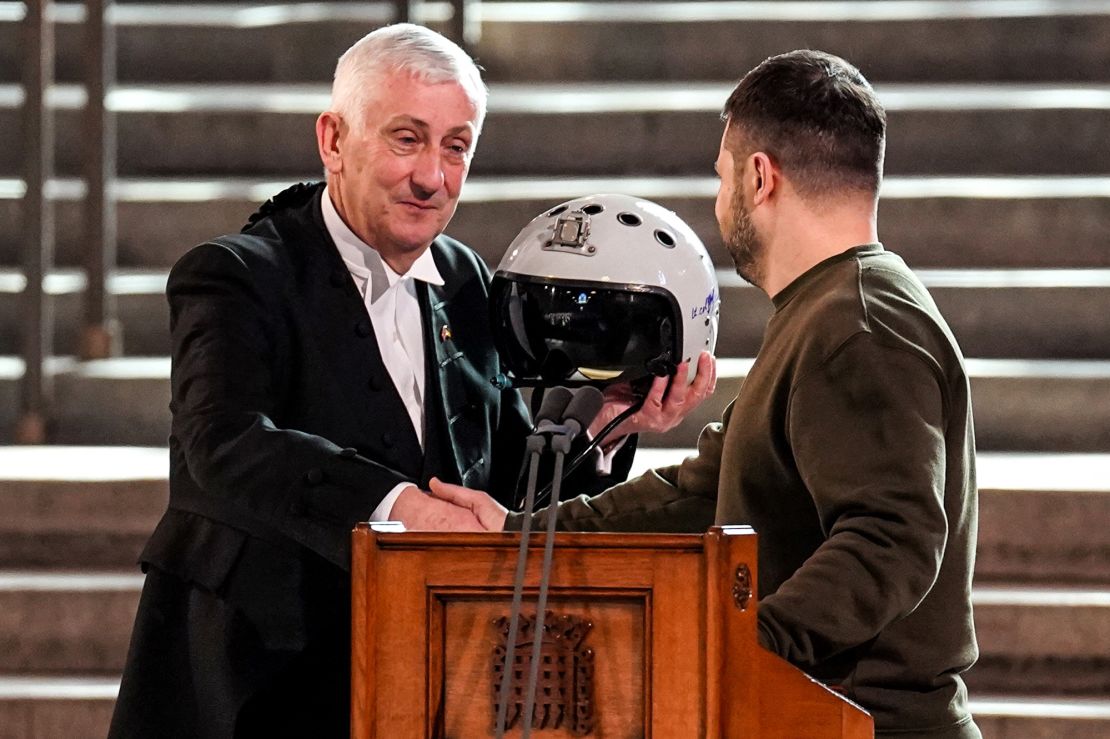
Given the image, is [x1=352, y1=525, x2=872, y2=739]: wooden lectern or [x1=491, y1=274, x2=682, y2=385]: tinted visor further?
[x1=491, y1=274, x2=682, y2=385]: tinted visor

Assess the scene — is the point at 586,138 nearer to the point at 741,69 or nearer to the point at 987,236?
the point at 741,69

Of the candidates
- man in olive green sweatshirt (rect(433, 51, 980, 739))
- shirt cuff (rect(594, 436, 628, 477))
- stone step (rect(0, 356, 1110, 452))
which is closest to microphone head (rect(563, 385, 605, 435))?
man in olive green sweatshirt (rect(433, 51, 980, 739))

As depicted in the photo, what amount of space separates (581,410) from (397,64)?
84 cm

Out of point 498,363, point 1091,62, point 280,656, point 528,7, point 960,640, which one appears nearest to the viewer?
point 960,640

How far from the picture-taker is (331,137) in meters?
2.44

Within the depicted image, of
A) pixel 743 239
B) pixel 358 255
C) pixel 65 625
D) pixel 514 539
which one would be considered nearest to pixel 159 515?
pixel 65 625

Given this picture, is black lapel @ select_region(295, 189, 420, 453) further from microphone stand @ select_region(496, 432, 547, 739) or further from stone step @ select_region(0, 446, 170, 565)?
stone step @ select_region(0, 446, 170, 565)

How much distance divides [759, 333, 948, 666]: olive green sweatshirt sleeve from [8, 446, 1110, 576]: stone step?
223 centimetres

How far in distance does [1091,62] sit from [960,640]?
4135 millimetres

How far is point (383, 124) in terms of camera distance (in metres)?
2.37

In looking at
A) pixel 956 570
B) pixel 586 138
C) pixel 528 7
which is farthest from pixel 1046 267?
pixel 956 570

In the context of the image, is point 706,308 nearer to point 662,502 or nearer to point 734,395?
point 662,502

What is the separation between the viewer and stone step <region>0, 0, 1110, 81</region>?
557 centimetres

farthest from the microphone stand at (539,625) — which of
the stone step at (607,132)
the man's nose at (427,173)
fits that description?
the stone step at (607,132)
